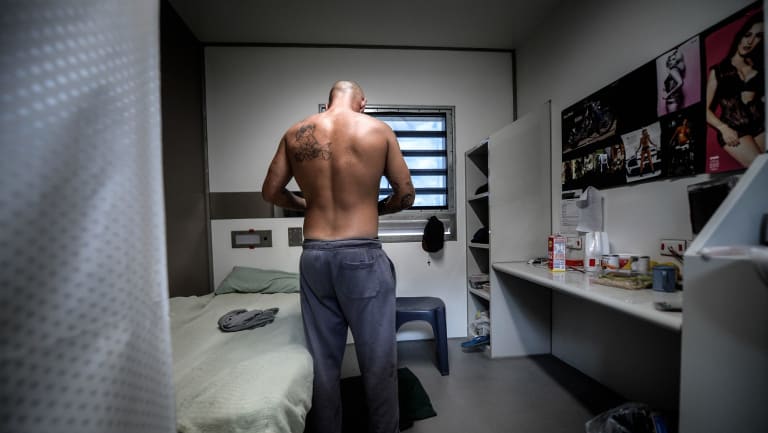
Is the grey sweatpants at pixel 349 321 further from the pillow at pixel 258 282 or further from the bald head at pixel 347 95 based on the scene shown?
the pillow at pixel 258 282

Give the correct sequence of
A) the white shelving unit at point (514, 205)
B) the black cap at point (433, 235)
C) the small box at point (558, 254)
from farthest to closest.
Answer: the black cap at point (433, 235)
the white shelving unit at point (514, 205)
the small box at point (558, 254)

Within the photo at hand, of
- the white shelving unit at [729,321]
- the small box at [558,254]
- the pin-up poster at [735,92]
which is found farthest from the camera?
the small box at [558,254]

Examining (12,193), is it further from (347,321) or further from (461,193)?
(461,193)

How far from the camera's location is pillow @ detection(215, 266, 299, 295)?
192 cm

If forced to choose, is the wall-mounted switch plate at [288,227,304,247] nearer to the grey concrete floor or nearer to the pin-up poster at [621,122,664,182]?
the grey concrete floor

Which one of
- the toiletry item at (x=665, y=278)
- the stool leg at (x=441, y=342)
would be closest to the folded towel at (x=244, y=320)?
the stool leg at (x=441, y=342)

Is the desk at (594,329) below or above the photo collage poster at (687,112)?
below

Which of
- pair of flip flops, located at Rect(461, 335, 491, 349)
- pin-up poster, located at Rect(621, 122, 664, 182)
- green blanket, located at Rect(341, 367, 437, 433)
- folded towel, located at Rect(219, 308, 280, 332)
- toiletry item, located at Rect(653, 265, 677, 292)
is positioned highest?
pin-up poster, located at Rect(621, 122, 664, 182)

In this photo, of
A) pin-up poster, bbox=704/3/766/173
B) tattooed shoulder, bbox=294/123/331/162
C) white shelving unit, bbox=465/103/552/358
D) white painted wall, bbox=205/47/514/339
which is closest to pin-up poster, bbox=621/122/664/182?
pin-up poster, bbox=704/3/766/173

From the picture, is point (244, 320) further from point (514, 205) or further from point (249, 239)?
point (514, 205)

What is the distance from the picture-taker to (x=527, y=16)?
1.99 meters

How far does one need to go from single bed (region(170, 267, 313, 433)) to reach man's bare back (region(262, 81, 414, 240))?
0.47m

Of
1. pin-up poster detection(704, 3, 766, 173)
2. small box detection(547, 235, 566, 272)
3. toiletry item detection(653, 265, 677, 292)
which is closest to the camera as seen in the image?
pin-up poster detection(704, 3, 766, 173)

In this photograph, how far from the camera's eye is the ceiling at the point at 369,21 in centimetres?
185
